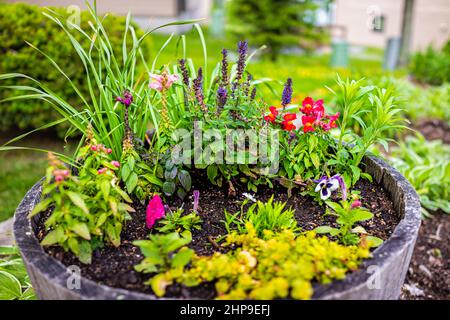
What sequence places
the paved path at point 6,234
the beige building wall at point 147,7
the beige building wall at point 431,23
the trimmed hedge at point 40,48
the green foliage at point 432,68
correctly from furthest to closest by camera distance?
1. the beige building wall at point 147,7
2. the beige building wall at point 431,23
3. the green foliage at point 432,68
4. the trimmed hedge at point 40,48
5. the paved path at point 6,234

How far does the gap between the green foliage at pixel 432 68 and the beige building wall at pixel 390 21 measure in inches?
100

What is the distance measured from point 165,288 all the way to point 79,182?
→ 1.54 feet

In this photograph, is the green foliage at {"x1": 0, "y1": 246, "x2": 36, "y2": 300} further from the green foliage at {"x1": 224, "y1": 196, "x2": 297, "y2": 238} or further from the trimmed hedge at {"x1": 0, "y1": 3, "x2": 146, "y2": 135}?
the trimmed hedge at {"x1": 0, "y1": 3, "x2": 146, "y2": 135}

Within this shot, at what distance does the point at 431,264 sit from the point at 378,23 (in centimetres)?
1106

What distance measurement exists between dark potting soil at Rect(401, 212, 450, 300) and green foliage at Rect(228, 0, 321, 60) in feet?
21.0

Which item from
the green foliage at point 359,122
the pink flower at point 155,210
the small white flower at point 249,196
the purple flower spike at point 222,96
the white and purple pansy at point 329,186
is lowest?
the small white flower at point 249,196

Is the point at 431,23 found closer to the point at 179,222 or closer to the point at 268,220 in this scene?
the point at 268,220

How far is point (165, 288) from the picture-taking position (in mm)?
1318

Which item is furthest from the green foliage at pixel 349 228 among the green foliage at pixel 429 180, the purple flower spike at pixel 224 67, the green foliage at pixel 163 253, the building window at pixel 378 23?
the building window at pixel 378 23

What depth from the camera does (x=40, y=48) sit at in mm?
3748

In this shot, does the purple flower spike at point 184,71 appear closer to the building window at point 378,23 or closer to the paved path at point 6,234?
the paved path at point 6,234

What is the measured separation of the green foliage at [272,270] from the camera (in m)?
1.23
